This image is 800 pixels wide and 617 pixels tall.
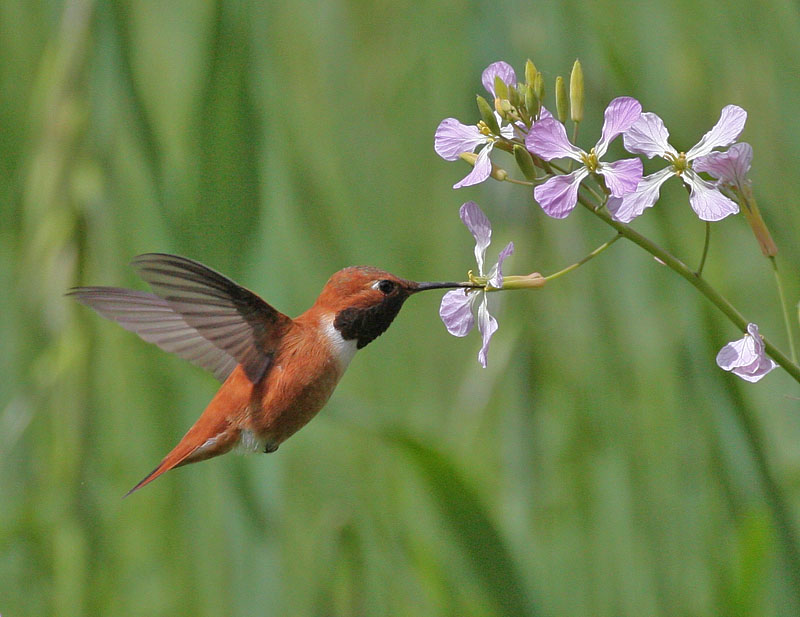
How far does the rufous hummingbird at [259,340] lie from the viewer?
765 mm

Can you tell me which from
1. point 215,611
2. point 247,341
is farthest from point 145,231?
point 215,611

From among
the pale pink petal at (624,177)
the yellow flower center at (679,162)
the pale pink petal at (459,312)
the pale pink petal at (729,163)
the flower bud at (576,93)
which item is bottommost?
the pale pink petal at (459,312)

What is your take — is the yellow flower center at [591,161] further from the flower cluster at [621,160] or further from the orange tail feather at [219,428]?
the orange tail feather at [219,428]

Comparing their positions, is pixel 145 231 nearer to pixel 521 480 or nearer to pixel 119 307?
pixel 119 307

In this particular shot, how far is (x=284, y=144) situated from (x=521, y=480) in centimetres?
50

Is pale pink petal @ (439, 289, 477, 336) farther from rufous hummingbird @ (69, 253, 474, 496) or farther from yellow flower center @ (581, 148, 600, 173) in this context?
→ yellow flower center @ (581, 148, 600, 173)

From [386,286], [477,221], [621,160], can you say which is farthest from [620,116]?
[386,286]

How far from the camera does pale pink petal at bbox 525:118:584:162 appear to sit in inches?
23.4

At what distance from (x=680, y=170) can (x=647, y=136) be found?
3 cm

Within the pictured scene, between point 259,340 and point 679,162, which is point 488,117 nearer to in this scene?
point 679,162

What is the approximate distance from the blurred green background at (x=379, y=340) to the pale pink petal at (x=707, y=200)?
1.41 feet

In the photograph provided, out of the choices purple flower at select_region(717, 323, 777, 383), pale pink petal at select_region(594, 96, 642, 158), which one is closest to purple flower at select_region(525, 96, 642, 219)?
pale pink petal at select_region(594, 96, 642, 158)

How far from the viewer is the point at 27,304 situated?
3.61ft

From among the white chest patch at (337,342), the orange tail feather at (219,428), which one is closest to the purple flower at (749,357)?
the white chest patch at (337,342)
